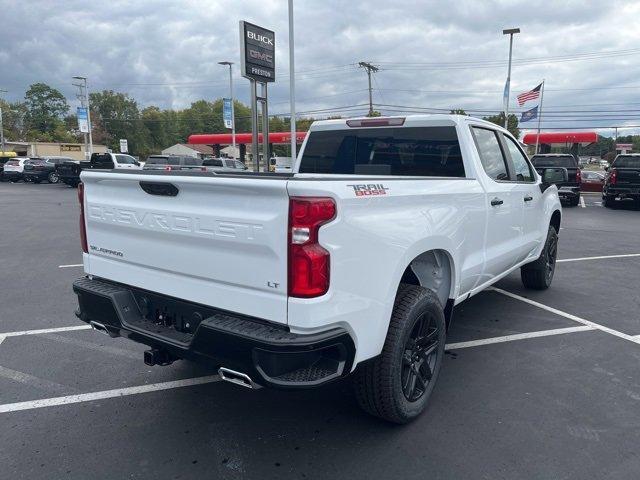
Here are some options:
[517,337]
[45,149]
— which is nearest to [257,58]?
[517,337]

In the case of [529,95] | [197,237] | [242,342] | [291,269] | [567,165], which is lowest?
[242,342]

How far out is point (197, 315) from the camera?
8.93 feet

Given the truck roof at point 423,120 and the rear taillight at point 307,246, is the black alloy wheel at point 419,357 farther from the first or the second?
the truck roof at point 423,120

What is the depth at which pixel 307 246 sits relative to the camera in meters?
2.31

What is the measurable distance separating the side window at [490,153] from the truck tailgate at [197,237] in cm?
252

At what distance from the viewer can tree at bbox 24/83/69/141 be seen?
108875 millimetres

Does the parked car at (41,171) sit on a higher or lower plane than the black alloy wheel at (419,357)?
higher

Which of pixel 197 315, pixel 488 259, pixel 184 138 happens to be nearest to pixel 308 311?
pixel 197 315

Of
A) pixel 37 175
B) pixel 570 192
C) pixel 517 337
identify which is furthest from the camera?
pixel 37 175

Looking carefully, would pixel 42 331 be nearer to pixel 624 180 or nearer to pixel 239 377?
pixel 239 377

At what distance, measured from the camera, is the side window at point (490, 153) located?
4293mm

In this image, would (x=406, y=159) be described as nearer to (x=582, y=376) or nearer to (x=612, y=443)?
(x=582, y=376)

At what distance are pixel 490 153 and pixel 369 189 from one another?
2340 mm

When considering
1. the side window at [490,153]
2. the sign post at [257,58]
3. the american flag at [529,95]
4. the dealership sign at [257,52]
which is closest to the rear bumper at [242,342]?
the side window at [490,153]
